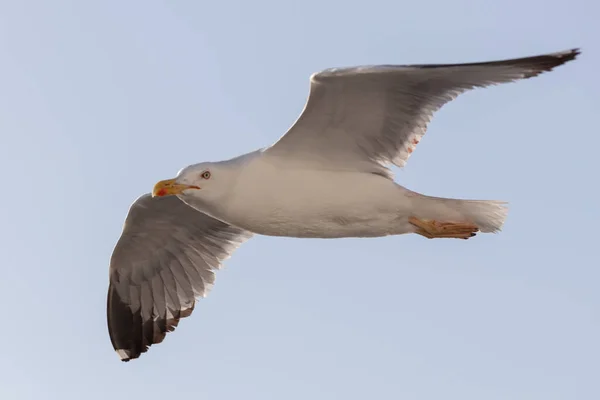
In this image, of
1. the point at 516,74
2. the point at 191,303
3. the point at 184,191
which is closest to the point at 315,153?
the point at 184,191

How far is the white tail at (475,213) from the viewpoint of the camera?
8961mm

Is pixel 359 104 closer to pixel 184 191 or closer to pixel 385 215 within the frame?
pixel 385 215

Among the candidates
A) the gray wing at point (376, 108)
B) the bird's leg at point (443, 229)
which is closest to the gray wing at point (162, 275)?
the gray wing at point (376, 108)

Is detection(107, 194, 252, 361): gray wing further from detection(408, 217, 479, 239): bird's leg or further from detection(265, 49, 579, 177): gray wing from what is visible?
detection(408, 217, 479, 239): bird's leg

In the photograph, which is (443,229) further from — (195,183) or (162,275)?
(162,275)

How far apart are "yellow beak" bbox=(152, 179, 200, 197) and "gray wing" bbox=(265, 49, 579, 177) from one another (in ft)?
2.61

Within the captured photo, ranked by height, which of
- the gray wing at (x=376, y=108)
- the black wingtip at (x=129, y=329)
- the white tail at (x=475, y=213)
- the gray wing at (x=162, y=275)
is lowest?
the black wingtip at (x=129, y=329)

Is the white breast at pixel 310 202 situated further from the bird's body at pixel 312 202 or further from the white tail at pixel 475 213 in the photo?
the white tail at pixel 475 213

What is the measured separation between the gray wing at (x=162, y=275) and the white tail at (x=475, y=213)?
9.14 ft

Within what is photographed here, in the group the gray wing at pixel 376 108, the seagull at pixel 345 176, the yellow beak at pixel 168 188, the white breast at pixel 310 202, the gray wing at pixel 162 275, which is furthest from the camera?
the gray wing at pixel 162 275

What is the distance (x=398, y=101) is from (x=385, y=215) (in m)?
0.95

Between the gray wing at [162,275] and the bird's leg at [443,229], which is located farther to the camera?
the gray wing at [162,275]

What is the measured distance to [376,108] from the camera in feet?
28.8

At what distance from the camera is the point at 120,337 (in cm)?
1109
